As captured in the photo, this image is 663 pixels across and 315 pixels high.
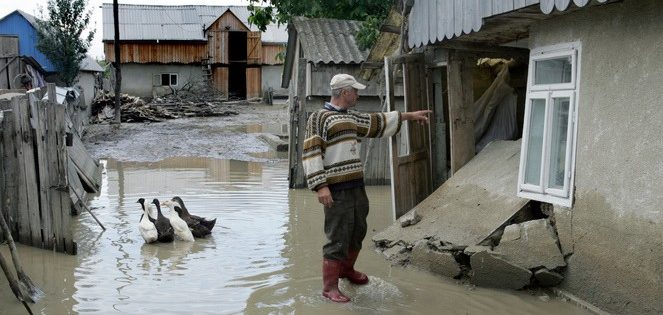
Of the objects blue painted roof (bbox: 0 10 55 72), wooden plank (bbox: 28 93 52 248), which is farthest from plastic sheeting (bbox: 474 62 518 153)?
blue painted roof (bbox: 0 10 55 72)

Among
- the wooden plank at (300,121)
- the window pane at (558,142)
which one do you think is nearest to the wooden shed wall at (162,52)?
the wooden plank at (300,121)

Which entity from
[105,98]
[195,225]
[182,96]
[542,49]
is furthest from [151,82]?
[542,49]

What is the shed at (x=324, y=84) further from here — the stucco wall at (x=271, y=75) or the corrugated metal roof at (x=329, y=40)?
the stucco wall at (x=271, y=75)

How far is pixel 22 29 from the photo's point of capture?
30875 millimetres

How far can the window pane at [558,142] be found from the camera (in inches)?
288

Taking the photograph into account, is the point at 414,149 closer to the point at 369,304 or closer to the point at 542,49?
the point at 542,49

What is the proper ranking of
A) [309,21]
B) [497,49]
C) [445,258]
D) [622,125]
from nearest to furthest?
1. [622,125]
2. [445,258]
3. [497,49]
4. [309,21]

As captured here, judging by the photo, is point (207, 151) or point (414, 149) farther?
point (207, 151)

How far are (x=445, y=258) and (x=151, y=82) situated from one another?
3869 centimetres

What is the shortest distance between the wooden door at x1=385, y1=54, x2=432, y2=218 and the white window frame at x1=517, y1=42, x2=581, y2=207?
211 centimetres

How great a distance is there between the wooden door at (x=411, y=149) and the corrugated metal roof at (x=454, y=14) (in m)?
0.42

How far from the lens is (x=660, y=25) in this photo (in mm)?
5906

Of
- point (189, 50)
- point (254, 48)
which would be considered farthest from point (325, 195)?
point (254, 48)

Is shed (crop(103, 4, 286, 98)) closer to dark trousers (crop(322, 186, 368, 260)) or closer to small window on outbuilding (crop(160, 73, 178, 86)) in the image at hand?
small window on outbuilding (crop(160, 73, 178, 86))
